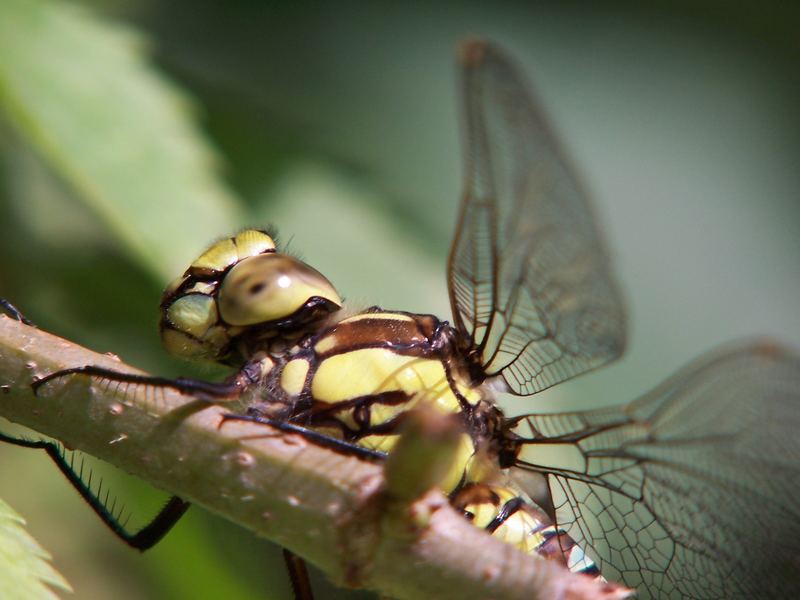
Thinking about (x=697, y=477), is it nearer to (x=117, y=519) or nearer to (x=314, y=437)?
(x=314, y=437)

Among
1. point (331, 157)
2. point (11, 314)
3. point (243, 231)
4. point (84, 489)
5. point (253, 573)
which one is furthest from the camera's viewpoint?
point (331, 157)

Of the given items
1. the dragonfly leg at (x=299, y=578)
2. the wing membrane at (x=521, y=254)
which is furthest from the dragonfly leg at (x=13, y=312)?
the wing membrane at (x=521, y=254)

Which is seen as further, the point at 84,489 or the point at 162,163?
the point at 162,163

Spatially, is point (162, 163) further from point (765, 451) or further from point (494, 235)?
point (765, 451)

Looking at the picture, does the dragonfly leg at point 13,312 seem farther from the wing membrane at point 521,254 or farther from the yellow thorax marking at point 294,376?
the wing membrane at point 521,254

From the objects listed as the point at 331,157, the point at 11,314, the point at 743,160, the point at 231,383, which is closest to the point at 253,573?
the point at 231,383

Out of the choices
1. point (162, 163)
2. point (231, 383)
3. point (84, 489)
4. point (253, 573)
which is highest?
point (162, 163)
